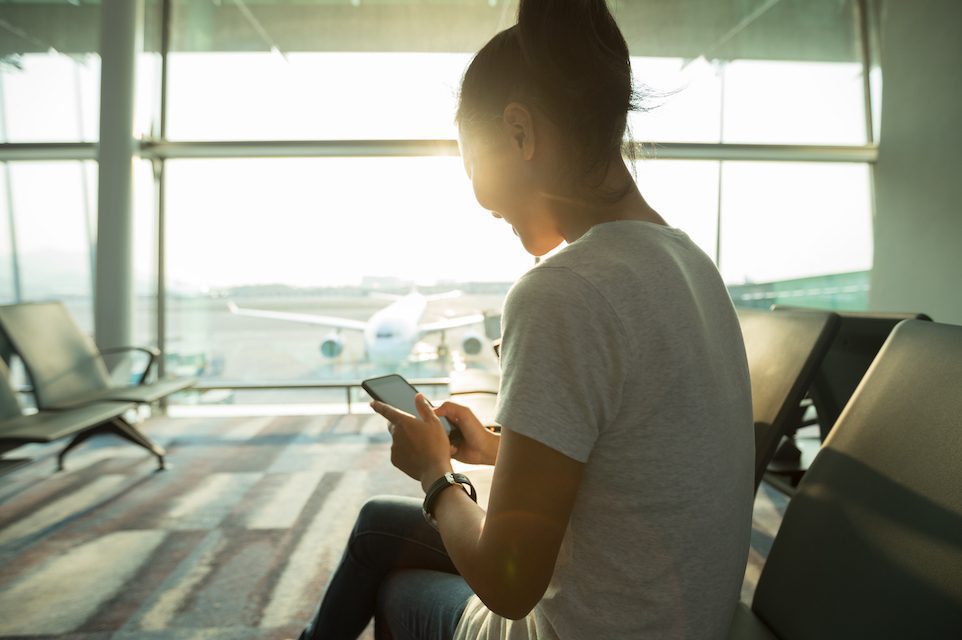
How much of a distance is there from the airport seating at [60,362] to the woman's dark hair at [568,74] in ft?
10.2

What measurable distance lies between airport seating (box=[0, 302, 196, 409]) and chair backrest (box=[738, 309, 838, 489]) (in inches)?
122

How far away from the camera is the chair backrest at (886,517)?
1.84ft

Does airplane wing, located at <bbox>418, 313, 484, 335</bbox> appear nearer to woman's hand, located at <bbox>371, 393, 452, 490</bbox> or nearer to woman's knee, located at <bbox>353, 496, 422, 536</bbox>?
woman's knee, located at <bbox>353, 496, 422, 536</bbox>

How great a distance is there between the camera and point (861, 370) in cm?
177

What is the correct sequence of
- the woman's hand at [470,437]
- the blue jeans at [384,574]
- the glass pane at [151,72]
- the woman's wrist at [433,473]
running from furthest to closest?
the glass pane at [151,72], the woman's hand at [470,437], the blue jeans at [384,574], the woman's wrist at [433,473]

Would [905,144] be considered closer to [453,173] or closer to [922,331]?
[453,173]

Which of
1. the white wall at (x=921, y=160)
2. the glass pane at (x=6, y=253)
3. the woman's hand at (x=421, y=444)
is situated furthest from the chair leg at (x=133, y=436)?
the white wall at (x=921, y=160)

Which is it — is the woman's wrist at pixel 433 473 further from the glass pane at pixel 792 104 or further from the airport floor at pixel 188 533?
the glass pane at pixel 792 104

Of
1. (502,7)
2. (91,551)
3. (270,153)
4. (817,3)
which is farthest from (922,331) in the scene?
(817,3)

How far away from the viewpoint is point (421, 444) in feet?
2.37

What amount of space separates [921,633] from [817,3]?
5.57 metres

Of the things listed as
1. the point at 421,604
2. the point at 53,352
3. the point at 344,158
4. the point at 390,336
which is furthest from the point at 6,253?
the point at 421,604

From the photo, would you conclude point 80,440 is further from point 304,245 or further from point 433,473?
point 433,473

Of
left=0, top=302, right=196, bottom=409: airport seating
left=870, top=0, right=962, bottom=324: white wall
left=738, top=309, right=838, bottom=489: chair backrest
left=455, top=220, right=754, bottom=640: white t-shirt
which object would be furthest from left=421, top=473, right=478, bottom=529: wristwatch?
left=870, top=0, right=962, bottom=324: white wall
